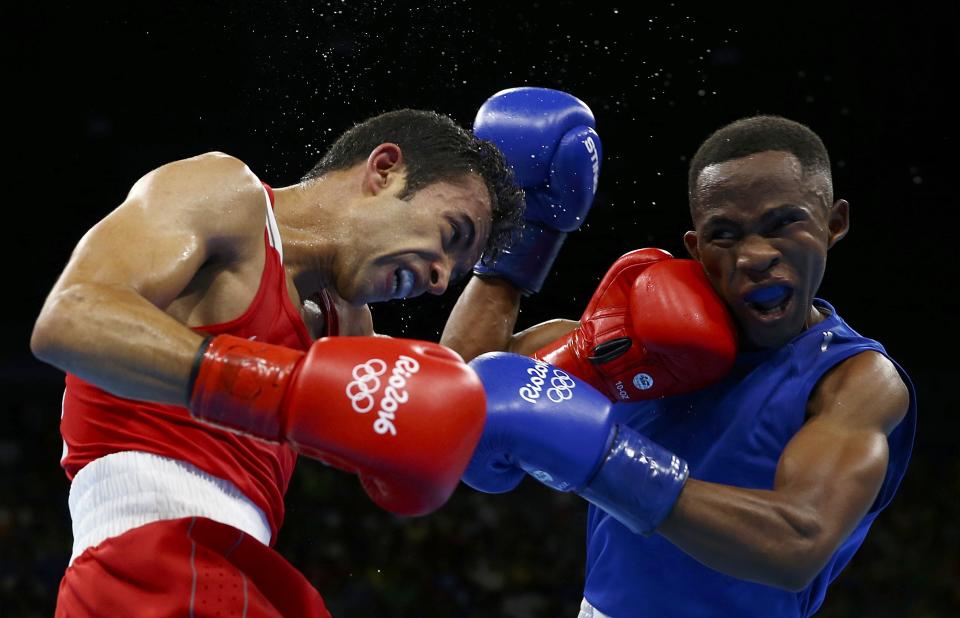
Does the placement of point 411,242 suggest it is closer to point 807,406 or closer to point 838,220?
point 807,406

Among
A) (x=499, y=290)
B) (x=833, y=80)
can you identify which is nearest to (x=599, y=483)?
(x=499, y=290)

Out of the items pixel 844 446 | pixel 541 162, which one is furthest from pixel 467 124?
pixel 844 446

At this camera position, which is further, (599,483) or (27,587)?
(27,587)

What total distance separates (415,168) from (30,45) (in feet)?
21.4

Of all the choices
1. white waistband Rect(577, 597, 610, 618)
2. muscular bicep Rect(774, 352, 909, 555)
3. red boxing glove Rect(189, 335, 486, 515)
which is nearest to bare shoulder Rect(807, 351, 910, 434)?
muscular bicep Rect(774, 352, 909, 555)

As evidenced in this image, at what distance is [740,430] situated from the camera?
103 inches

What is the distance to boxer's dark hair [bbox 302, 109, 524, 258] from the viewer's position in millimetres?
2607

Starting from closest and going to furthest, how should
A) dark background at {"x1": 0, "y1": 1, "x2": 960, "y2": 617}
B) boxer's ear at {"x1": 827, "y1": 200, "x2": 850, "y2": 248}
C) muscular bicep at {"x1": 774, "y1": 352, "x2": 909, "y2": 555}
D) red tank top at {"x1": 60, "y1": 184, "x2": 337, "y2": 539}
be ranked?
red tank top at {"x1": 60, "y1": 184, "x2": 337, "y2": 539}
muscular bicep at {"x1": 774, "y1": 352, "x2": 909, "y2": 555}
boxer's ear at {"x1": 827, "y1": 200, "x2": 850, "y2": 248}
dark background at {"x1": 0, "y1": 1, "x2": 960, "y2": 617}

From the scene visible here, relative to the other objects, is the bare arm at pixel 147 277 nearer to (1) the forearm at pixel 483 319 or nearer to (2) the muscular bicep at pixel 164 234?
(2) the muscular bicep at pixel 164 234

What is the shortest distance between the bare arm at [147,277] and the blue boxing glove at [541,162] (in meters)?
1.24

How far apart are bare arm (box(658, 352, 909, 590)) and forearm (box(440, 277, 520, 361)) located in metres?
1.18

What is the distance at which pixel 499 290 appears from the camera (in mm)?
3424

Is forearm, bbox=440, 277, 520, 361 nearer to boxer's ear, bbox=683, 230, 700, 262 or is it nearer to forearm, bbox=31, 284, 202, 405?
boxer's ear, bbox=683, 230, 700, 262

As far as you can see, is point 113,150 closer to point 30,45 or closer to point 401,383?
point 30,45
